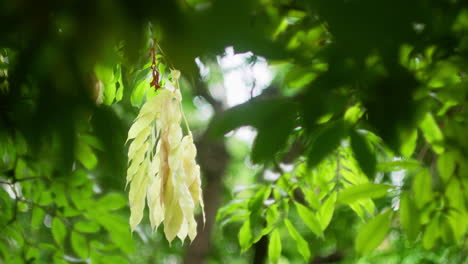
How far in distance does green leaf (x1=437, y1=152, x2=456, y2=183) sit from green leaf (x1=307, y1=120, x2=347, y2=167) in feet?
0.67

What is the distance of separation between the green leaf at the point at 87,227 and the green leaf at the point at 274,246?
19.1 inches

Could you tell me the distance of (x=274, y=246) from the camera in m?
1.54

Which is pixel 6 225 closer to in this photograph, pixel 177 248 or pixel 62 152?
pixel 62 152

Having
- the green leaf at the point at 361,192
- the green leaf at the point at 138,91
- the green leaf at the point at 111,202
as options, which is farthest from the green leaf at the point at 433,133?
the green leaf at the point at 111,202

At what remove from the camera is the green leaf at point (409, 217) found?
3.01 ft

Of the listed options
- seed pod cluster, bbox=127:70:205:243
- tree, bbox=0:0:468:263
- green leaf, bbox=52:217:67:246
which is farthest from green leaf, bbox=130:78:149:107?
green leaf, bbox=52:217:67:246

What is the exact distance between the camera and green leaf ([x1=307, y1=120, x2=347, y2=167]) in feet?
2.03

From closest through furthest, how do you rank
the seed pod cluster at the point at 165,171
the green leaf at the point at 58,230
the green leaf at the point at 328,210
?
the seed pod cluster at the point at 165,171 → the green leaf at the point at 328,210 → the green leaf at the point at 58,230

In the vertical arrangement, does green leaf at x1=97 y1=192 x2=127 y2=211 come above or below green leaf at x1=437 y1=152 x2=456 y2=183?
below

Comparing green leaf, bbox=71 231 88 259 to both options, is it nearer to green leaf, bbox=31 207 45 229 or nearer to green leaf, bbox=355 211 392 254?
green leaf, bbox=31 207 45 229

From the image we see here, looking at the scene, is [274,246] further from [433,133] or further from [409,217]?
[433,133]

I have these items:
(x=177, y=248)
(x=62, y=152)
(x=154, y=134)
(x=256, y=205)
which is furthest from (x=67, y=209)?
(x=177, y=248)

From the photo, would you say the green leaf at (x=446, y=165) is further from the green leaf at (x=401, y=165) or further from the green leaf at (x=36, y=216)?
the green leaf at (x=36, y=216)

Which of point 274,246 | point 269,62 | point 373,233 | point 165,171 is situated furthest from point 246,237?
point 269,62
